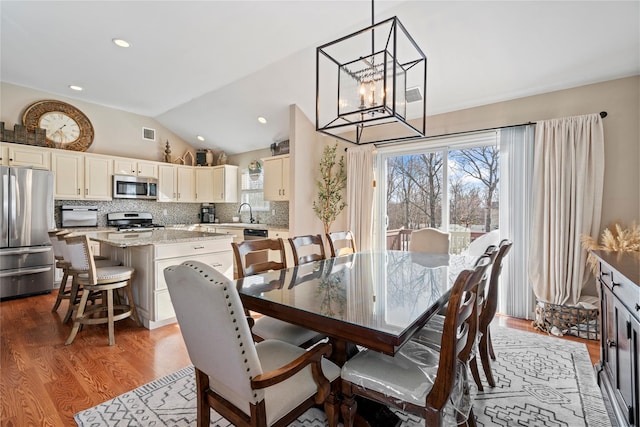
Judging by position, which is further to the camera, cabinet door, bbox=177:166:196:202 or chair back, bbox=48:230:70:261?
cabinet door, bbox=177:166:196:202

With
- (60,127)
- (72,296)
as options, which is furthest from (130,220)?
(72,296)

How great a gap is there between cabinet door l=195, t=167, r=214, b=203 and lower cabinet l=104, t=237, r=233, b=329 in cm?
310

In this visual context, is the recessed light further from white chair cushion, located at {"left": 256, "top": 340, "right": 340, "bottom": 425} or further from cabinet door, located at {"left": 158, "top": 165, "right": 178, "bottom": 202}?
white chair cushion, located at {"left": 256, "top": 340, "right": 340, "bottom": 425}

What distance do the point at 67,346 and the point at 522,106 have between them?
503 centimetres

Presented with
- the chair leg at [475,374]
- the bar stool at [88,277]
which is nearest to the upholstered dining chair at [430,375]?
the chair leg at [475,374]

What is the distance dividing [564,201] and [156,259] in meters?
4.09

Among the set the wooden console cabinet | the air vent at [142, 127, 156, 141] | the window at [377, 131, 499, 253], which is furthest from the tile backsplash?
the wooden console cabinet

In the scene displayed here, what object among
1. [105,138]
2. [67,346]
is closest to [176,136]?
[105,138]

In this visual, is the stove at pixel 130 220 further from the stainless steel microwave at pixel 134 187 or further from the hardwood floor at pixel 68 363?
the hardwood floor at pixel 68 363

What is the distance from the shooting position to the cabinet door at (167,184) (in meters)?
5.84

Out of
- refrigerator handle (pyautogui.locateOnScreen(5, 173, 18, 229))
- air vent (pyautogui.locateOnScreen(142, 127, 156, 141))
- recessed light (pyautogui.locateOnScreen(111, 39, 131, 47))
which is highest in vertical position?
recessed light (pyautogui.locateOnScreen(111, 39, 131, 47))

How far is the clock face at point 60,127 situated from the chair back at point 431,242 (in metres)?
5.51

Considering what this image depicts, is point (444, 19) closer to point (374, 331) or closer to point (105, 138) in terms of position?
point (374, 331)

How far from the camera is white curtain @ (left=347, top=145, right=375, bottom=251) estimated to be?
14.5ft
